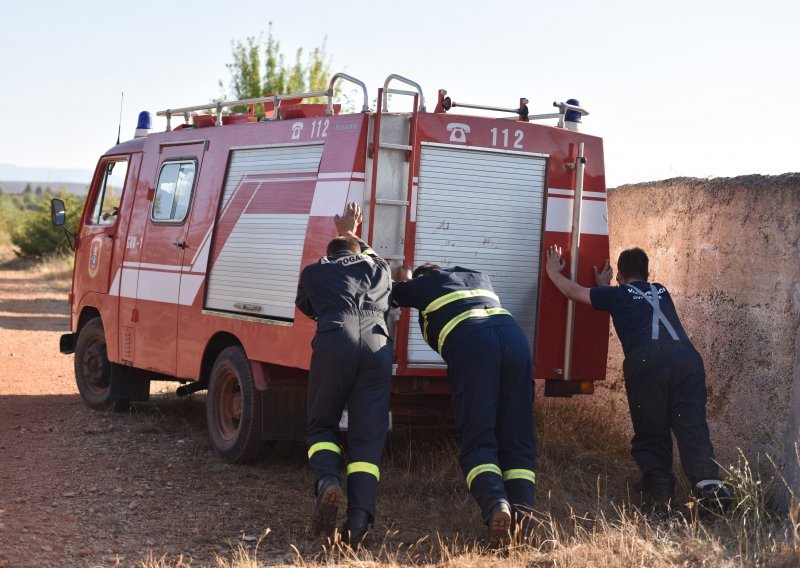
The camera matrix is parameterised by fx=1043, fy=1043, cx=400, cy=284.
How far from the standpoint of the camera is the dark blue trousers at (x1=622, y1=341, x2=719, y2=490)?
679 centimetres

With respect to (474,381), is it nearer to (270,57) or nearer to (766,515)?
(766,515)

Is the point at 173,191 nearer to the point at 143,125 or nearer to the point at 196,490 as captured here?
the point at 143,125

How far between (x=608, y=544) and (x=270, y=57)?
18295mm

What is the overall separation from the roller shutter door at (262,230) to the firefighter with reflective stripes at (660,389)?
2.19 m

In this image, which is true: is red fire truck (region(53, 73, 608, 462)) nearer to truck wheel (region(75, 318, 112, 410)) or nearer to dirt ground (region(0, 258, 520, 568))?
dirt ground (region(0, 258, 520, 568))

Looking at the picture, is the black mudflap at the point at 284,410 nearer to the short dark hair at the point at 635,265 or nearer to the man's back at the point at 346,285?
the man's back at the point at 346,285

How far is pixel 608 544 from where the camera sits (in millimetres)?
5719

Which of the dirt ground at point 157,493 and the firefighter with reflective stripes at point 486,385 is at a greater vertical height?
the firefighter with reflective stripes at point 486,385

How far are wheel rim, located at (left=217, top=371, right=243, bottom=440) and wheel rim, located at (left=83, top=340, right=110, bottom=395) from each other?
8.02 feet

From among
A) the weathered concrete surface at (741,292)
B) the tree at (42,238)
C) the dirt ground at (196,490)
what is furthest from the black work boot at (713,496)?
the tree at (42,238)

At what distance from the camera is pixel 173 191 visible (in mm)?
9195

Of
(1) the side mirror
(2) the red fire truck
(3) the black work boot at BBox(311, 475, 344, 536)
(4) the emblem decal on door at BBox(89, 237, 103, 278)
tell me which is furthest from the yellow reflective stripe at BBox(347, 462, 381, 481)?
(1) the side mirror

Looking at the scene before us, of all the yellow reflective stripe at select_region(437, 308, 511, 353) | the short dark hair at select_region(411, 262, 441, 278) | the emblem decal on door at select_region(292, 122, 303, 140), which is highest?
the emblem decal on door at select_region(292, 122, 303, 140)

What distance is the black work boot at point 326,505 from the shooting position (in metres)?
6.00
